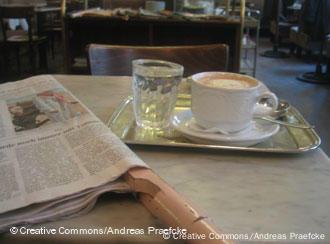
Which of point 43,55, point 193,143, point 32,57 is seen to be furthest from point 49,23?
point 193,143

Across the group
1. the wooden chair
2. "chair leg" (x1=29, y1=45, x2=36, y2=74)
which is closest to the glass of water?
the wooden chair

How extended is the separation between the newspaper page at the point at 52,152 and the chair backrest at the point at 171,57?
551 mm

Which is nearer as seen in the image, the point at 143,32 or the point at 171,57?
the point at 171,57

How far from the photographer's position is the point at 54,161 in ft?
1.68

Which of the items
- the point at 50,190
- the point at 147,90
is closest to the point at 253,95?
the point at 147,90

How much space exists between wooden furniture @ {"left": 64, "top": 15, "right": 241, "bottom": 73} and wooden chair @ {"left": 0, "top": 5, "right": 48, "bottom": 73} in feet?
4.78

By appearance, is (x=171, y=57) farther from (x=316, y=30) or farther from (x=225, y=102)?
(x=316, y=30)

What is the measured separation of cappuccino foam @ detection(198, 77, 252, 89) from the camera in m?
0.64

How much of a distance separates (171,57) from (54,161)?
85 centimetres

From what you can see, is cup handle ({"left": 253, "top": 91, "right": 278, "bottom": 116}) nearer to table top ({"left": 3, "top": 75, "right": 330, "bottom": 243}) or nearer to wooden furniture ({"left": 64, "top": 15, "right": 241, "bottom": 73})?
table top ({"left": 3, "top": 75, "right": 330, "bottom": 243})

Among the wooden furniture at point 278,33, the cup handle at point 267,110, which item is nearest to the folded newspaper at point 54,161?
the cup handle at point 267,110

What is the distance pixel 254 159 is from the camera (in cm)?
60

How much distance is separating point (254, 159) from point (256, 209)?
15 cm

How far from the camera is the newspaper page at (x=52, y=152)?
1.49ft
